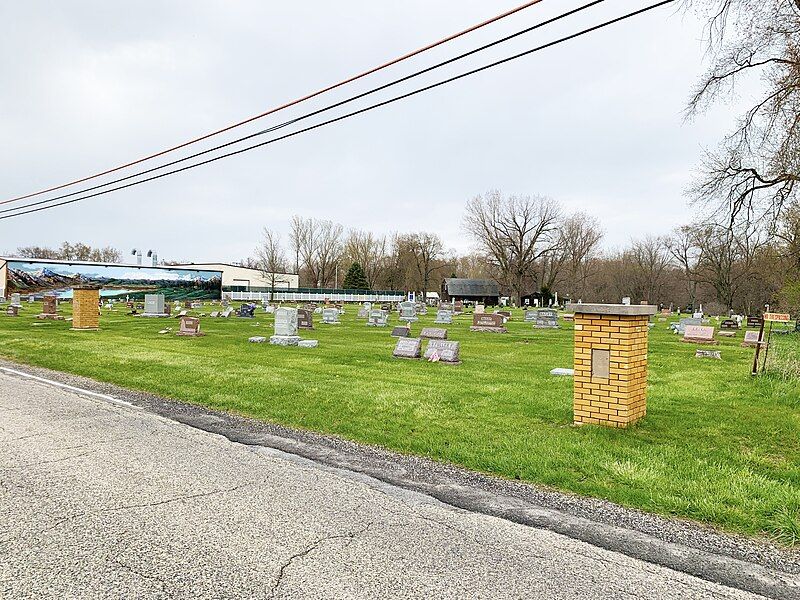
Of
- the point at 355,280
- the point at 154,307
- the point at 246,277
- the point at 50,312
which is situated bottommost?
the point at 50,312

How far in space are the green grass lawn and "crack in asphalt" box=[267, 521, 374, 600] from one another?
1.94 metres

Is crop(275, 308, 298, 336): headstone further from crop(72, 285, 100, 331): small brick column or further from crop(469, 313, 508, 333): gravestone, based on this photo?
crop(469, 313, 508, 333): gravestone

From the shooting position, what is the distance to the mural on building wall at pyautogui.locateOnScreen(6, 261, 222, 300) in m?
56.8

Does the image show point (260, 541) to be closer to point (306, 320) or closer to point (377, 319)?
point (306, 320)

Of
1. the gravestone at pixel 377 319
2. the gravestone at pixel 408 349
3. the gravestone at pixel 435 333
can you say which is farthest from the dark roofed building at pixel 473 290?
the gravestone at pixel 408 349

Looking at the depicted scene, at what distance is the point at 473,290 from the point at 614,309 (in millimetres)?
82392

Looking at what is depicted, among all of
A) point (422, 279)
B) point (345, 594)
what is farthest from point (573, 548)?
Answer: point (422, 279)

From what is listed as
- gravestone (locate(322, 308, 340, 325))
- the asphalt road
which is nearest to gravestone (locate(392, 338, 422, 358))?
the asphalt road

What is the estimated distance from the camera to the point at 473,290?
8844 centimetres

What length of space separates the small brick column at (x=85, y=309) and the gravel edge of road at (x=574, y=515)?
718 inches

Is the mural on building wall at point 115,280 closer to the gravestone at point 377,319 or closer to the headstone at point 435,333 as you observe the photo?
the gravestone at point 377,319

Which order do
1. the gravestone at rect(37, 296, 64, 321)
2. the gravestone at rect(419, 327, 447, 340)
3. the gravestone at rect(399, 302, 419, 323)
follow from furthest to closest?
the gravestone at rect(399, 302, 419, 323), the gravestone at rect(37, 296, 64, 321), the gravestone at rect(419, 327, 447, 340)

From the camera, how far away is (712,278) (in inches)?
2596

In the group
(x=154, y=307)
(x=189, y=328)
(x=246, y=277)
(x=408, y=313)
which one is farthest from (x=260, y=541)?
(x=246, y=277)
